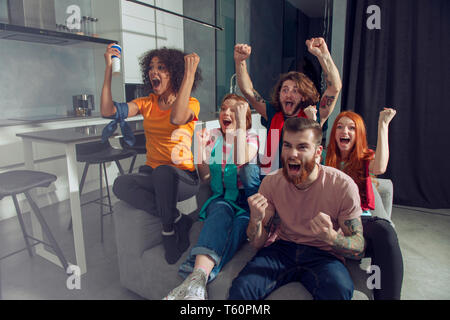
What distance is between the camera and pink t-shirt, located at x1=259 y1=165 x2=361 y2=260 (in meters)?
1.32

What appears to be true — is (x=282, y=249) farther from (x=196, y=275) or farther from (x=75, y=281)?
(x=75, y=281)

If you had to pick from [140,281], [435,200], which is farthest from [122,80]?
[435,200]

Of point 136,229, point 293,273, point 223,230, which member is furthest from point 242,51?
point 293,273

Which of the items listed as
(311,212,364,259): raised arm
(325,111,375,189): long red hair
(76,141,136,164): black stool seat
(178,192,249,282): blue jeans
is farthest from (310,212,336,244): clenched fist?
(76,141,136,164): black stool seat

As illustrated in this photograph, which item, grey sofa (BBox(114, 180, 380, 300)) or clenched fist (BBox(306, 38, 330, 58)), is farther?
clenched fist (BBox(306, 38, 330, 58))

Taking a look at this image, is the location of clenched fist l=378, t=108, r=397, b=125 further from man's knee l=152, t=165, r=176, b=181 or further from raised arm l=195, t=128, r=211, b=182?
man's knee l=152, t=165, r=176, b=181

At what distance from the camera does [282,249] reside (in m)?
1.39

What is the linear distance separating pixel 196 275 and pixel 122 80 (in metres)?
3.09

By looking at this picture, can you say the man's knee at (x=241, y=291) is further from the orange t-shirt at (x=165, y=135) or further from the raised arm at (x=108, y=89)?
the raised arm at (x=108, y=89)

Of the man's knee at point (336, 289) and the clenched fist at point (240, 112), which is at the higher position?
the clenched fist at point (240, 112)

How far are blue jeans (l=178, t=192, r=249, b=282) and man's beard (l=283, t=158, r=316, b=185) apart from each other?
0.35 metres

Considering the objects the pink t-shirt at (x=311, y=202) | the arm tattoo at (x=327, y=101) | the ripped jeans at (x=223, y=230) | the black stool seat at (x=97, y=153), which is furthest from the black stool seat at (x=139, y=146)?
the pink t-shirt at (x=311, y=202)

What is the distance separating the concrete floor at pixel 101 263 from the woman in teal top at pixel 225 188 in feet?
2.00

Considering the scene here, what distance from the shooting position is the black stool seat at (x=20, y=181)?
5.56 feet
